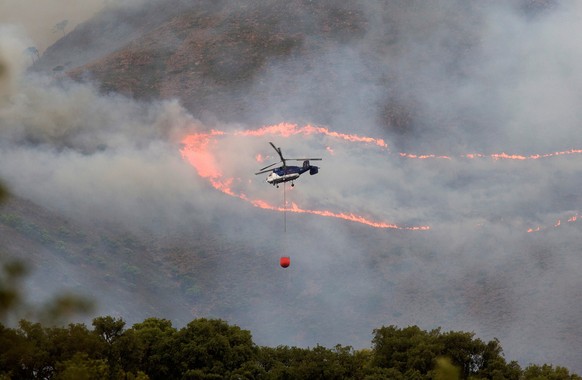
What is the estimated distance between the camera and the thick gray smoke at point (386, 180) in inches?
5487

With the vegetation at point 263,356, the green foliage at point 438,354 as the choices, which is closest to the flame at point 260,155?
the green foliage at point 438,354

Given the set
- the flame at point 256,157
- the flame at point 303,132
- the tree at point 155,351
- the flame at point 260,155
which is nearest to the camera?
the tree at point 155,351

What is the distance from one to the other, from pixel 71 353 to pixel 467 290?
278 ft

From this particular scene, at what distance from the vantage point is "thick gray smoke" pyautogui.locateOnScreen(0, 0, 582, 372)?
13938cm

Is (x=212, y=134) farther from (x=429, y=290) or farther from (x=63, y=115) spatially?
(x=429, y=290)

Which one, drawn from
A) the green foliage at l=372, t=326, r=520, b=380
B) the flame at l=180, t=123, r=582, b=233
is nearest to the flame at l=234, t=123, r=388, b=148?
the flame at l=180, t=123, r=582, b=233

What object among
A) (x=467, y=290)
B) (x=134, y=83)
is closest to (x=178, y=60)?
(x=134, y=83)

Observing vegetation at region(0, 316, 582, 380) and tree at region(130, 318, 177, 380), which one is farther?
tree at region(130, 318, 177, 380)

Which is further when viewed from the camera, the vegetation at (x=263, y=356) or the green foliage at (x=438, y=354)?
the green foliage at (x=438, y=354)

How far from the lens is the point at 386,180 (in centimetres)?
17062

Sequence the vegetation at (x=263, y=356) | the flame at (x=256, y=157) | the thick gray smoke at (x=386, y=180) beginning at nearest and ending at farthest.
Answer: the vegetation at (x=263, y=356), the thick gray smoke at (x=386, y=180), the flame at (x=256, y=157)

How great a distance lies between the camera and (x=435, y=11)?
19900 centimetres

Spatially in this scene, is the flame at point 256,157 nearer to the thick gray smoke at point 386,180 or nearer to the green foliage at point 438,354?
the thick gray smoke at point 386,180

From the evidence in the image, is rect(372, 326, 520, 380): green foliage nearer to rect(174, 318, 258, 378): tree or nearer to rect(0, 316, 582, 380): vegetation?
rect(0, 316, 582, 380): vegetation
